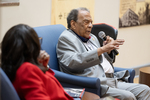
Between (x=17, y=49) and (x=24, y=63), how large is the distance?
0.10 m

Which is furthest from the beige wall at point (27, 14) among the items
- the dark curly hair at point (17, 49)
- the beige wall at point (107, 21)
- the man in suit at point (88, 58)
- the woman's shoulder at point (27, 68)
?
the woman's shoulder at point (27, 68)

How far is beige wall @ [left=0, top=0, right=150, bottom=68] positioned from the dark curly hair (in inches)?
41.5

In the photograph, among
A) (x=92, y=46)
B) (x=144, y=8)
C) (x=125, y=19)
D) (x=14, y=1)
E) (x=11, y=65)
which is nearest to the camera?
(x=11, y=65)

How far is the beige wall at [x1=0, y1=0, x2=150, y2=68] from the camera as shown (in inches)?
140

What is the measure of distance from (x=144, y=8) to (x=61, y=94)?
480 cm

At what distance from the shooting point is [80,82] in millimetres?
2736

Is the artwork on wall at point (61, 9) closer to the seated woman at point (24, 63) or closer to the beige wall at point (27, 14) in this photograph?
the beige wall at point (27, 14)

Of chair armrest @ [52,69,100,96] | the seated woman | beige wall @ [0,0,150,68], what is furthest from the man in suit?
the seated woman

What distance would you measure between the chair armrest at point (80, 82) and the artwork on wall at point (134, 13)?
120 inches

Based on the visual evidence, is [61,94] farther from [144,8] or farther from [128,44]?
[144,8]

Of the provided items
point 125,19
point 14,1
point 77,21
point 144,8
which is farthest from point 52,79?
point 144,8

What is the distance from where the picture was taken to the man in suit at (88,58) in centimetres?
281

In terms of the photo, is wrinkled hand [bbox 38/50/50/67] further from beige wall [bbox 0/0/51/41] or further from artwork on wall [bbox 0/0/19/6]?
artwork on wall [bbox 0/0/19/6]

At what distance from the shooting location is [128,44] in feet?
19.4
